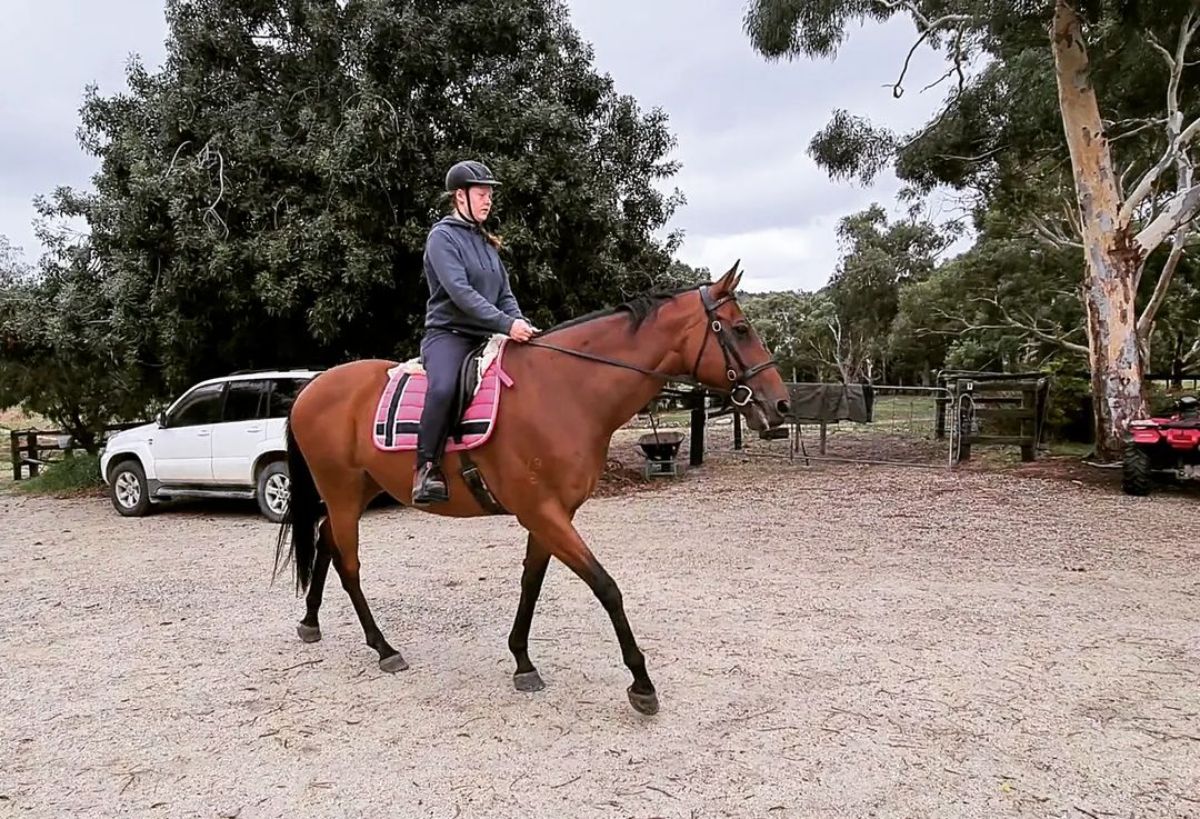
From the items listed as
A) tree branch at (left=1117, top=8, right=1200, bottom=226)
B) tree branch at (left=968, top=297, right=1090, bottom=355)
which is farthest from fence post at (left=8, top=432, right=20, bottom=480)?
tree branch at (left=968, top=297, right=1090, bottom=355)

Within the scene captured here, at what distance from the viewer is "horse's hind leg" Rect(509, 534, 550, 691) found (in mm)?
3734

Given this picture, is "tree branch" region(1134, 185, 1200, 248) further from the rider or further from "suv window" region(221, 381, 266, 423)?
"suv window" region(221, 381, 266, 423)

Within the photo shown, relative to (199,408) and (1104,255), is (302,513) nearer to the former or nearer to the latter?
(199,408)

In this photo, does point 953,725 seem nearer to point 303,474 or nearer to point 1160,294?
point 303,474

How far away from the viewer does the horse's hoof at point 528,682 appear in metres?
3.72

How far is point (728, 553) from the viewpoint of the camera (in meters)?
6.67

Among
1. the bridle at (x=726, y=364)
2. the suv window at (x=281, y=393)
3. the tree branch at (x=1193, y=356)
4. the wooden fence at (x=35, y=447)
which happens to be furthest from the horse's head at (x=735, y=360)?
the tree branch at (x=1193, y=356)

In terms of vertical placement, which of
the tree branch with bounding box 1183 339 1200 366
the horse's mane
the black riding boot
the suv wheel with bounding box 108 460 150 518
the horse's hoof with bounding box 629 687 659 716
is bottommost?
the horse's hoof with bounding box 629 687 659 716

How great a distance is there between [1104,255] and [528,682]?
37.2 ft

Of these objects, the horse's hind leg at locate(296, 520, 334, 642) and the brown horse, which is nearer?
the brown horse

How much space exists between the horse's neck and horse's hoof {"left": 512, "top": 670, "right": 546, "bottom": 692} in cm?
127

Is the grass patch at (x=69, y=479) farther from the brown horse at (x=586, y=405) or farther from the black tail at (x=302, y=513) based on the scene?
the brown horse at (x=586, y=405)

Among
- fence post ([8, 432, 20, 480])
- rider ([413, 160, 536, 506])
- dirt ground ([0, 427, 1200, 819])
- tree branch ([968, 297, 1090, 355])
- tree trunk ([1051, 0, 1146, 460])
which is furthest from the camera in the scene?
tree branch ([968, 297, 1090, 355])

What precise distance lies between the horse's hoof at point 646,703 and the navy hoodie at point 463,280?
177cm
